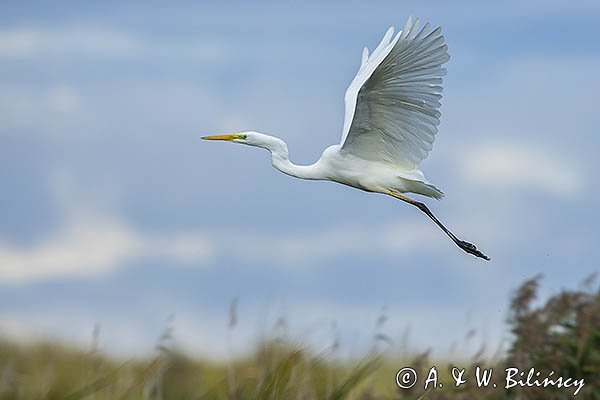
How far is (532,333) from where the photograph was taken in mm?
5371

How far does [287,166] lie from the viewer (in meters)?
6.33

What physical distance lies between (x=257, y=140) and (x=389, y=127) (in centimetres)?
94

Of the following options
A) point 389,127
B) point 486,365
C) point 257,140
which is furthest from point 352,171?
point 486,365

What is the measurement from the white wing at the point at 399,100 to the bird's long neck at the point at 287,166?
32 centimetres

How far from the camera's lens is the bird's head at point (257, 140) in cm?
631

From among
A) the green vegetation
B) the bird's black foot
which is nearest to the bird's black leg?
the bird's black foot

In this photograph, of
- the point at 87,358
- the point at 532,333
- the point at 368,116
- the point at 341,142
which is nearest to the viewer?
the point at 87,358

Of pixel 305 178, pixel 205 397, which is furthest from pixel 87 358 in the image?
pixel 305 178

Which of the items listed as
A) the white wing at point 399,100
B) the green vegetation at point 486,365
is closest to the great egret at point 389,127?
the white wing at point 399,100

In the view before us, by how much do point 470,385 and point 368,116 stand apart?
1.76 meters

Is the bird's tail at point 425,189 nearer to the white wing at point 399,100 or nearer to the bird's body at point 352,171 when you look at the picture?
the bird's body at point 352,171

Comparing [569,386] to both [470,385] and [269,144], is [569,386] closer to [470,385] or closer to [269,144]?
[470,385]

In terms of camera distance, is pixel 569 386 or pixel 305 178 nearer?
pixel 569 386

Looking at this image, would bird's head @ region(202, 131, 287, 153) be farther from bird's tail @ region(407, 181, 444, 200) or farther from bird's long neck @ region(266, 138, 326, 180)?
bird's tail @ region(407, 181, 444, 200)
